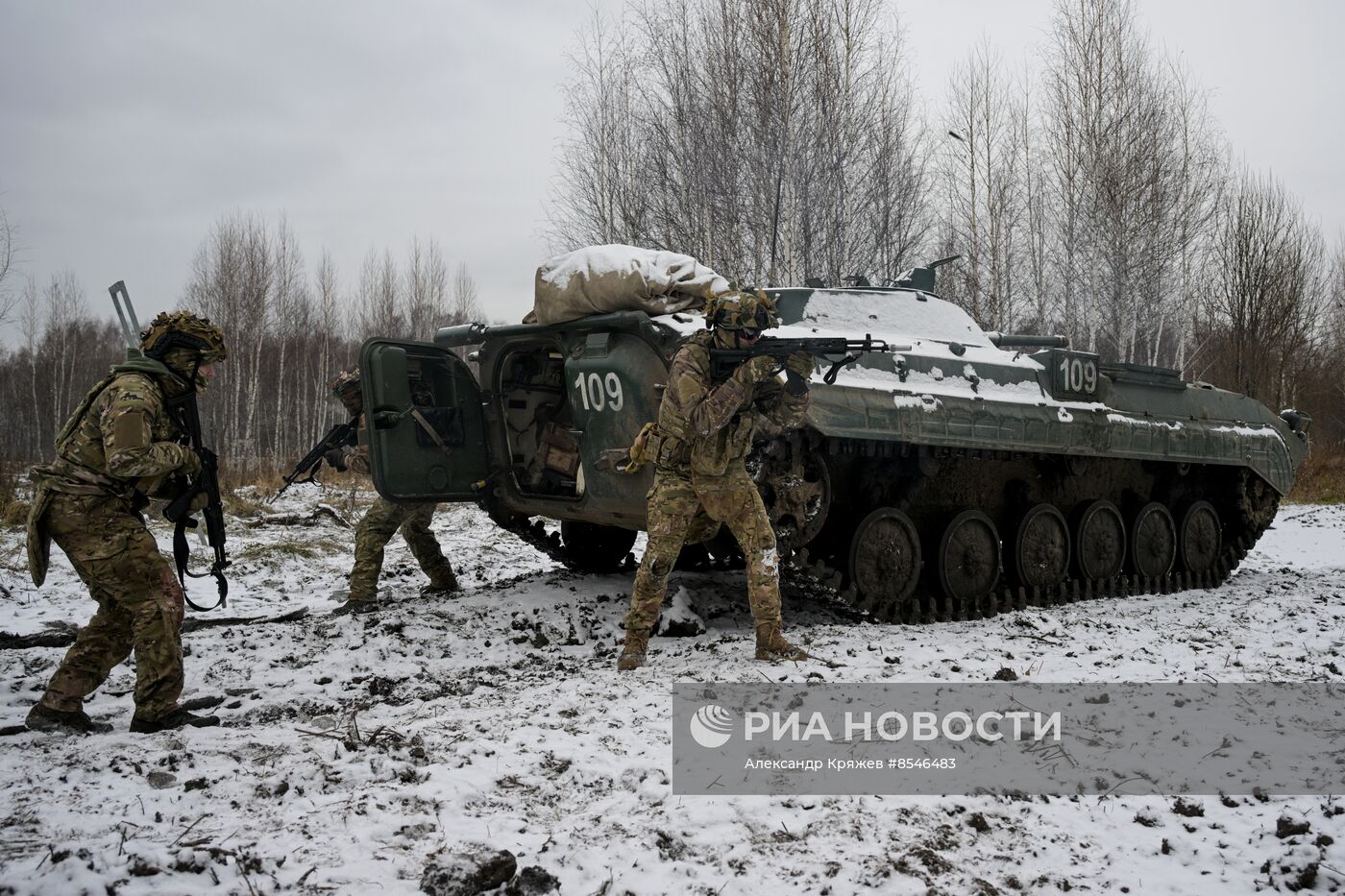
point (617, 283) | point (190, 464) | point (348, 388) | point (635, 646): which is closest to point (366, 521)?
point (348, 388)

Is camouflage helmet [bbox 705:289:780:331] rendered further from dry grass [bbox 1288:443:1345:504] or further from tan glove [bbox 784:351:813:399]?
dry grass [bbox 1288:443:1345:504]

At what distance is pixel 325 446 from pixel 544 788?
4436 mm

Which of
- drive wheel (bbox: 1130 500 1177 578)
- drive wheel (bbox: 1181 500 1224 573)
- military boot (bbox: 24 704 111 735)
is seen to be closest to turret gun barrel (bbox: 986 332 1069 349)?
drive wheel (bbox: 1130 500 1177 578)

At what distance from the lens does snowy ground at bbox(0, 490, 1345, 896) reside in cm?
314

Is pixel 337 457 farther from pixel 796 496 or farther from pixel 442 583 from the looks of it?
pixel 796 496

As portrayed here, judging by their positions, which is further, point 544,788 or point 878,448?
point 878,448

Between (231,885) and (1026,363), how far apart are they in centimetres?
660

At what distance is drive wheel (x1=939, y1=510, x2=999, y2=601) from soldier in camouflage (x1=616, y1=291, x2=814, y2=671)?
237 centimetres

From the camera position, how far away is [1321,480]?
22.0 m

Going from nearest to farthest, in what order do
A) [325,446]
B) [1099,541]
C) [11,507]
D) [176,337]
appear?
[176,337] → [325,446] → [1099,541] → [11,507]

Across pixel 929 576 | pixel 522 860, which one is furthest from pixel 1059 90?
pixel 522 860

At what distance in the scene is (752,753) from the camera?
13.5 feet

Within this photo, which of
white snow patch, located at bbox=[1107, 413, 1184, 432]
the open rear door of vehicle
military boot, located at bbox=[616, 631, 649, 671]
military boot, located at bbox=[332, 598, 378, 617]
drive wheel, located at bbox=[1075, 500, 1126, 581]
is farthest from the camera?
drive wheel, located at bbox=[1075, 500, 1126, 581]

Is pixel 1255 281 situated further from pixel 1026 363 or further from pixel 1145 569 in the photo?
pixel 1026 363
